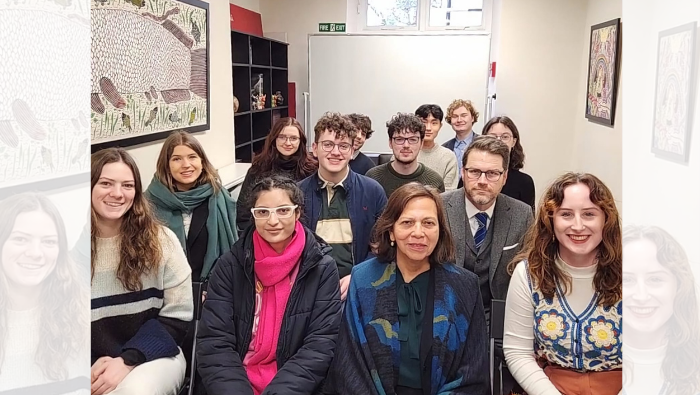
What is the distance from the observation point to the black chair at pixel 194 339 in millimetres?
1894

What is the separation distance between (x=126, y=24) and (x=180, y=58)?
2.13 feet

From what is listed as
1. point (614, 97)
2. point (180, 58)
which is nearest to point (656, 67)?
point (180, 58)

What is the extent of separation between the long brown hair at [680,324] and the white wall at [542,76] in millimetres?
4487

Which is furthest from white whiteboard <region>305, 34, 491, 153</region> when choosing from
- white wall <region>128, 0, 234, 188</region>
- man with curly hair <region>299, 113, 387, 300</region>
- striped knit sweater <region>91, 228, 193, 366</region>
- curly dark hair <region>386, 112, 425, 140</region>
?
striped knit sweater <region>91, 228, 193, 366</region>

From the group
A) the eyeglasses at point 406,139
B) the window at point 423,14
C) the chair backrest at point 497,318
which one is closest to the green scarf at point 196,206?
the eyeglasses at point 406,139

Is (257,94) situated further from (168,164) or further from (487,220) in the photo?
(487,220)

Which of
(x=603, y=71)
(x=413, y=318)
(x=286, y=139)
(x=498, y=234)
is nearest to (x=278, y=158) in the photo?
(x=286, y=139)

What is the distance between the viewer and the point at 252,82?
19.1ft

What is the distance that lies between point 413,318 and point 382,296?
4.7 inches

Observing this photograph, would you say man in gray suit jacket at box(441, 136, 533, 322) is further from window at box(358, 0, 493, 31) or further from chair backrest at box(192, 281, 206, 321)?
window at box(358, 0, 493, 31)

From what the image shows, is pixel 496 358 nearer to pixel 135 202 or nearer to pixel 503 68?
pixel 135 202

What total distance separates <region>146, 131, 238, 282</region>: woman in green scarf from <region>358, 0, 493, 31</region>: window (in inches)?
178

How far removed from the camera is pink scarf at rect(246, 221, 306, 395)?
1.83m

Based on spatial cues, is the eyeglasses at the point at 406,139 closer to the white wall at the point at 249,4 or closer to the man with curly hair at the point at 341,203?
the man with curly hair at the point at 341,203
